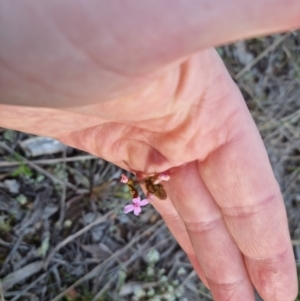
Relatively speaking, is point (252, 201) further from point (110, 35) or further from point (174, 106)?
point (110, 35)

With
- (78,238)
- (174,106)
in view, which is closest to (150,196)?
(174,106)

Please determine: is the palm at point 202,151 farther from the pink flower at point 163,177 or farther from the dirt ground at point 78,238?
the dirt ground at point 78,238

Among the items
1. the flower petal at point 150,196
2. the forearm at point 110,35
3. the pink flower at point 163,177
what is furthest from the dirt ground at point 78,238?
the forearm at point 110,35

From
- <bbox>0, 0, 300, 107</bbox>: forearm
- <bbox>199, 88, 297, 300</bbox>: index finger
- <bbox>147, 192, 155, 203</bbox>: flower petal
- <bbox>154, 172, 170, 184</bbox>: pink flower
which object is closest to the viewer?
<bbox>0, 0, 300, 107</bbox>: forearm

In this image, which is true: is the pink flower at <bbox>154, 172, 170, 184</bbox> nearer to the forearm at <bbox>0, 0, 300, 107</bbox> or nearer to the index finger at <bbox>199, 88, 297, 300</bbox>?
the index finger at <bbox>199, 88, 297, 300</bbox>

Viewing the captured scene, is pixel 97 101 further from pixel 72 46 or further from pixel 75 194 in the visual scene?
pixel 75 194

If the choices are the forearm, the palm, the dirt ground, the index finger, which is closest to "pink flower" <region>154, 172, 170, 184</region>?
the palm
